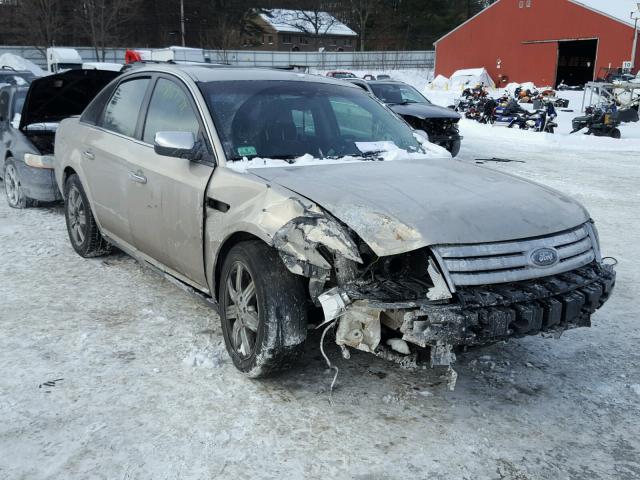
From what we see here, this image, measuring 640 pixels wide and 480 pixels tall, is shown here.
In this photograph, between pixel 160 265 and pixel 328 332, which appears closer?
pixel 328 332

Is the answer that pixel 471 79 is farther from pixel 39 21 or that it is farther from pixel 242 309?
pixel 242 309

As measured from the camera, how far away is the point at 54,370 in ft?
12.3

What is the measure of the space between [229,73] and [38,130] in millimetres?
4354

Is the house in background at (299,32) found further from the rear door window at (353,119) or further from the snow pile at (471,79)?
the rear door window at (353,119)

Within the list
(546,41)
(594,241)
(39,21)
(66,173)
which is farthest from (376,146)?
(39,21)

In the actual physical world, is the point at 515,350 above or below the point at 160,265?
below

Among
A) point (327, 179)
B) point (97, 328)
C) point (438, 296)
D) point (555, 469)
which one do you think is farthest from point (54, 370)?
point (555, 469)

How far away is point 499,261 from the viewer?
3094mm

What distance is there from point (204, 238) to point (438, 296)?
5.08 feet

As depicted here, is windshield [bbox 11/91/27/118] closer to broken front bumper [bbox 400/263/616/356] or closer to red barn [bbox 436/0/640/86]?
broken front bumper [bbox 400/263/616/356]

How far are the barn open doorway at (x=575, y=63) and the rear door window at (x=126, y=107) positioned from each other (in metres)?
41.0

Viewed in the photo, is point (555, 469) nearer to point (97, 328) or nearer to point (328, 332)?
point (328, 332)

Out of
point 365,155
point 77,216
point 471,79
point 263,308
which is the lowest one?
point 77,216

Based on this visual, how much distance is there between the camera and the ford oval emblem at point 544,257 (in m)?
3.18
